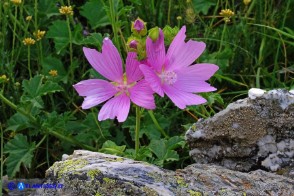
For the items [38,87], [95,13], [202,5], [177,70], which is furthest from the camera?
[202,5]

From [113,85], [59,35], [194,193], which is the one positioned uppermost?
[113,85]

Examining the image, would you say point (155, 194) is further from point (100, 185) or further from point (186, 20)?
point (186, 20)

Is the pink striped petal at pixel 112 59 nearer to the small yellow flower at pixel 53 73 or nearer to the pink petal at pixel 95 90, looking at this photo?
the pink petal at pixel 95 90

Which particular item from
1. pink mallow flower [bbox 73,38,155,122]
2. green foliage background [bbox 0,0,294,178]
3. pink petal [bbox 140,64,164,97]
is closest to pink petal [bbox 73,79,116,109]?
pink mallow flower [bbox 73,38,155,122]

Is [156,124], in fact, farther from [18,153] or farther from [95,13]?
[95,13]

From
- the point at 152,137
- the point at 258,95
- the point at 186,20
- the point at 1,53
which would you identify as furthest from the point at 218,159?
the point at 1,53

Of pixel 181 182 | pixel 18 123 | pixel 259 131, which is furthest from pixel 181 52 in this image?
pixel 18 123

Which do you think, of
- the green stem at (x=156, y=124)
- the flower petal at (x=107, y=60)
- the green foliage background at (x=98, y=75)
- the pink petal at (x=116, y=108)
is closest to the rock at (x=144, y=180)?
the pink petal at (x=116, y=108)
